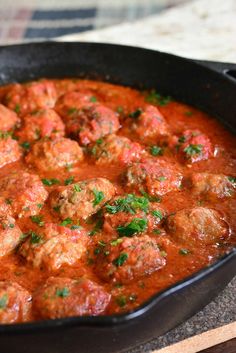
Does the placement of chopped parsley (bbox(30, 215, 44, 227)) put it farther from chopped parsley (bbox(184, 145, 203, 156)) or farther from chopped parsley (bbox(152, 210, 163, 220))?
chopped parsley (bbox(184, 145, 203, 156))

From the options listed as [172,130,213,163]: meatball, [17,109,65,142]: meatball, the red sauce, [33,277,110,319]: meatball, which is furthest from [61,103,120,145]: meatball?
[33,277,110,319]: meatball

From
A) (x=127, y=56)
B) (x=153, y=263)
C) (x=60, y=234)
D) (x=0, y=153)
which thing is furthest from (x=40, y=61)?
(x=153, y=263)

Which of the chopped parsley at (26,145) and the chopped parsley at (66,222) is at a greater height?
the chopped parsley at (26,145)

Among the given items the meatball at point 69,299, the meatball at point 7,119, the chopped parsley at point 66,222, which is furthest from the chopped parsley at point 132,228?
the meatball at point 7,119

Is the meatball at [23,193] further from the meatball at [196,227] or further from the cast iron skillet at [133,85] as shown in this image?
the cast iron skillet at [133,85]

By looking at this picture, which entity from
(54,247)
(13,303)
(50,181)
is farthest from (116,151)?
(13,303)

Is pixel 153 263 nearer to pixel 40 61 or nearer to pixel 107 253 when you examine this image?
pixel 107 253
